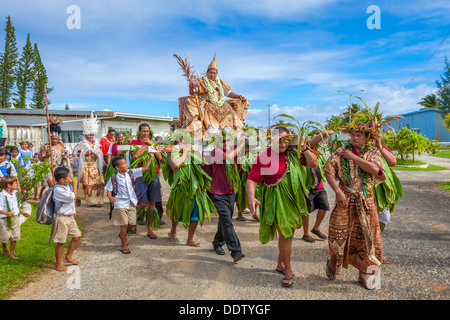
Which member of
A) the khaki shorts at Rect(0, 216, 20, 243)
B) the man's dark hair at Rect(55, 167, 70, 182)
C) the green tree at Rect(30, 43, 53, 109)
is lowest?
the khaki shorts at Rect(0, 216, 20, 243)

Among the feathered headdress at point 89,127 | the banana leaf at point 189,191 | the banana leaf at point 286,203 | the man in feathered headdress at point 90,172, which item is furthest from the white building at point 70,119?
the banana leaf at point 286,203

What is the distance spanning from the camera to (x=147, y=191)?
6.30 metres

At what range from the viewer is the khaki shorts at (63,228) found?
4.50 metres

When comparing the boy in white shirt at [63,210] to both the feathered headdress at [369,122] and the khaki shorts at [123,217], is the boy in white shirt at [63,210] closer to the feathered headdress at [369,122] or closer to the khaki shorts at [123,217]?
the khaki shorts at [123,217]

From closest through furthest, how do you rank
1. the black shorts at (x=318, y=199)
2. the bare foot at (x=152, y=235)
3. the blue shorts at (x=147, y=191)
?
the black shorts at (x=318, y=199)
the bare foot at (x=152, y=235)
the blue shorts at (x=147, y=191)

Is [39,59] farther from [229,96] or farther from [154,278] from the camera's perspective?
[154,278]

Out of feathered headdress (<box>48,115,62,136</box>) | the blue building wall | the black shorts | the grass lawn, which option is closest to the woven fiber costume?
the black shorts

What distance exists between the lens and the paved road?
12.3ft

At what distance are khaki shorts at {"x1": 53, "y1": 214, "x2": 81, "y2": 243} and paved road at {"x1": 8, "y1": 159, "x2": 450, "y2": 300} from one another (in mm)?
452

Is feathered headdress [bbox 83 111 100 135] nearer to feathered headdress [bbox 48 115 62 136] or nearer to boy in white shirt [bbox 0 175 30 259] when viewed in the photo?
feathered headdress [bbox 48 115 62 136]

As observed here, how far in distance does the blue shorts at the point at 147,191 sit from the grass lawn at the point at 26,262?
1.64 metres

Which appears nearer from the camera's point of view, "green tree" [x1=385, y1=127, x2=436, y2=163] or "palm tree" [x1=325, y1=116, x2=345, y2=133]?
"palm tree" [x1=325, y1=116, x2=345, y2=133]

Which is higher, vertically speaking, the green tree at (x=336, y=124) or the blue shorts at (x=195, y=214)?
the green tree at (x=336, y=124)

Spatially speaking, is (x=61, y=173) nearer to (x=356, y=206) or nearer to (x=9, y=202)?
(x=9, y=202)
